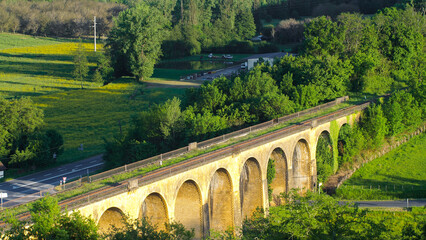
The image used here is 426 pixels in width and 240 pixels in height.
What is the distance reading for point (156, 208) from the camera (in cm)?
4806

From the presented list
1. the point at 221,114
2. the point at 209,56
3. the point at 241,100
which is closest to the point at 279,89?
the point at 241,100

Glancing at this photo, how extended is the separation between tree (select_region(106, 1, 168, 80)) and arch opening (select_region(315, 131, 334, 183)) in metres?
51.1

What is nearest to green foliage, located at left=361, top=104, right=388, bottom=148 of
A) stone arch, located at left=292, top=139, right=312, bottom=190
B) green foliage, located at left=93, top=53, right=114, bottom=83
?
stone arch, located at left=292, top=139, right=312, bottom=190

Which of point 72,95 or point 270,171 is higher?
point 72,95

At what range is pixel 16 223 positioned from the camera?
35.6 metres

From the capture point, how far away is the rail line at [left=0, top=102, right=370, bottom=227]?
1654 inches

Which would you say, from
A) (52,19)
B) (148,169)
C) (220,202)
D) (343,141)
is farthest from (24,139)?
(52,19)

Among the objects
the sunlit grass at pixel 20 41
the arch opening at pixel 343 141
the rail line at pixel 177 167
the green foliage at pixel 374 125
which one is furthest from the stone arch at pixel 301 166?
the sunlit grass at pixel 20 41

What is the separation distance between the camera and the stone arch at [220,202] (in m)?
55.7

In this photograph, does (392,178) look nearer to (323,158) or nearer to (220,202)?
(323,158)

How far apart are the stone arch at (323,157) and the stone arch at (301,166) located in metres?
1.31

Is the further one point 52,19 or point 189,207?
point 52,19

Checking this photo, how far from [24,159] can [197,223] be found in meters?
25.7

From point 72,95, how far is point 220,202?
5721cm
